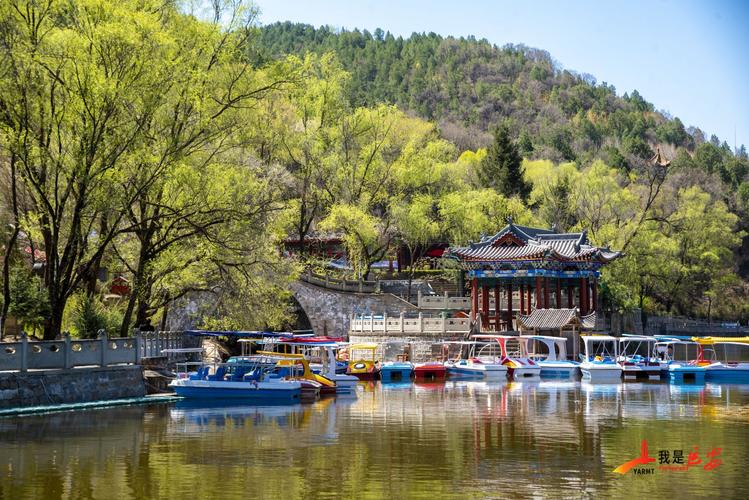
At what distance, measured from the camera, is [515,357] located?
5975 centimetres

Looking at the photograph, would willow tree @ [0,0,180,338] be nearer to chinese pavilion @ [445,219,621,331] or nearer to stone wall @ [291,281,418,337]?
stone wall @ [291,281,418,337]

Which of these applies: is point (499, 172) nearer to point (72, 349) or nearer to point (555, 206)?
point (555, 206)

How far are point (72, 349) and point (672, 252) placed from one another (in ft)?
193

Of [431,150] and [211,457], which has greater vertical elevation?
[431,150]

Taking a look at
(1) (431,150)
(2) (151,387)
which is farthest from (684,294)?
(2) (151,387)

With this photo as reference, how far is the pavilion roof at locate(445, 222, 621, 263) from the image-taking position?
65.4m

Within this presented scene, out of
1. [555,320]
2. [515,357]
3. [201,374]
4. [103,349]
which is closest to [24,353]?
[103,349]

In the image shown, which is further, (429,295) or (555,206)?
(555,206)

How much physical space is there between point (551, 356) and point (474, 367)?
5985 mm

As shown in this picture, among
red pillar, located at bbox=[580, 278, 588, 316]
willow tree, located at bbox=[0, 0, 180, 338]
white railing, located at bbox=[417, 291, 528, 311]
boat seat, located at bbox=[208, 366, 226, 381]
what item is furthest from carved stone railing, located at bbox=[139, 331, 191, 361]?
red pillar, located at bbox=[580, 278, 588, 316]

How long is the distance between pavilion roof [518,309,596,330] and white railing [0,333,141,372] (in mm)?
29919

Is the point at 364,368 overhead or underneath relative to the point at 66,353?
underneath

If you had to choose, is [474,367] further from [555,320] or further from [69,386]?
[69,386]

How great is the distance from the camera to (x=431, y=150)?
263ft
